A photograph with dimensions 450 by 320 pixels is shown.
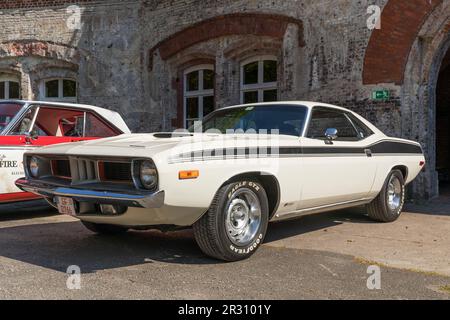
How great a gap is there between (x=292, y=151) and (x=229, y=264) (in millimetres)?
1351

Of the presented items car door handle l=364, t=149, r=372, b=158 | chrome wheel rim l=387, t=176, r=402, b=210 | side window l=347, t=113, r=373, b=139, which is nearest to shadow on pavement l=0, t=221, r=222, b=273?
car door handle l=364, t=149, r=372, b=158

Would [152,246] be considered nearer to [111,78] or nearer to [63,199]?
[63,199]

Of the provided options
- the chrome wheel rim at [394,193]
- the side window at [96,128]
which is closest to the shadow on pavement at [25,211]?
the side window at [96,128]

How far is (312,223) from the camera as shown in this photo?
708cm

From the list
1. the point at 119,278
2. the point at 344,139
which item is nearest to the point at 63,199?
the point at 119,278

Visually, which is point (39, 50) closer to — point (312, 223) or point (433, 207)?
point (312, 223)

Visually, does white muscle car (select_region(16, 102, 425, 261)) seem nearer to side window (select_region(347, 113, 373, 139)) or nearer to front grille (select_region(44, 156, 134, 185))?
front grille (select_region(44, 156, 134, 185))

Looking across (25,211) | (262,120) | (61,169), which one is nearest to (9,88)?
(25,211)

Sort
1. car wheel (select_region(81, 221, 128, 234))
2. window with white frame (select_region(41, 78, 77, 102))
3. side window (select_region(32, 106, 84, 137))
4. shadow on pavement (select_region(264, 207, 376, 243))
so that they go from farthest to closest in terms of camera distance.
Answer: window with white frame (select_region(41, 78, 77, 102)) < side window (select_region(32, 106, 84, 137)) < shadow on pavement (select_region(264, 207, 376, 243)) < car wheel (select_region(81, 221, 128, 234))

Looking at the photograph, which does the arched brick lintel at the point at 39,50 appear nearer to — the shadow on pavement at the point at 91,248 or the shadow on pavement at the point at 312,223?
the shadow on pavement at the point at 91,248

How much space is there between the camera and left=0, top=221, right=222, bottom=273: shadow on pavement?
465cm

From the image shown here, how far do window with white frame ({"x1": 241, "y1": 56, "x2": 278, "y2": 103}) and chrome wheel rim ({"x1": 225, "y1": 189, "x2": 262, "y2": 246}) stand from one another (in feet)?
24.3

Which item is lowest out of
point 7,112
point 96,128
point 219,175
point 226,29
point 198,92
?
point 219,175

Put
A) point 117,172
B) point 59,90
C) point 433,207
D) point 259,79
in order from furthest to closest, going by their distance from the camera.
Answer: point 59,90 → point 259,79 → point 433,207 → point 117,172
